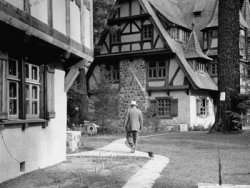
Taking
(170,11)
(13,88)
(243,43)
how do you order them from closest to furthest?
1. (13,88)
2. (170,11)
3. (243,43)

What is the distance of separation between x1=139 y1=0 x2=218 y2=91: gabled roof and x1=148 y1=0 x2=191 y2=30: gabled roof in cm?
62

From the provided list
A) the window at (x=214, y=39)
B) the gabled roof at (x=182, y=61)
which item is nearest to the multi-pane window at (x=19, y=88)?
the gabled roof at (x=182, y=61)

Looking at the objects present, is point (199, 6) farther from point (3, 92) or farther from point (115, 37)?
point (3, 92)

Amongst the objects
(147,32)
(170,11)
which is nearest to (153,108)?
(147,32)

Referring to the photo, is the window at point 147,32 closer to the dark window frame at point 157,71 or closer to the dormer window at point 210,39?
the dark window frame at point 157,71

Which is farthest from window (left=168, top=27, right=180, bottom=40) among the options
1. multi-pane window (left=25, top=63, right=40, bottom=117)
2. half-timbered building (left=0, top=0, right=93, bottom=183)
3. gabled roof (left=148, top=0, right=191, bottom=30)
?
multi-pane window (left=25, top=63, right=40, bottom=117)

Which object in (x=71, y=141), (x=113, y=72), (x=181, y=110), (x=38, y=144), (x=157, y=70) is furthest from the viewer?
(x=113, y=72)

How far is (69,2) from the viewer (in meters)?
10.8

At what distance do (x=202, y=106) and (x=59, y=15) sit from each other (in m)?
22.6

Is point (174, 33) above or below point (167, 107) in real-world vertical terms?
above

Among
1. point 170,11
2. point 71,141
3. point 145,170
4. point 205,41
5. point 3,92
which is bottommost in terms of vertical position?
point 145,170

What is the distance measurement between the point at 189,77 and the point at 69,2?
59.8 ft

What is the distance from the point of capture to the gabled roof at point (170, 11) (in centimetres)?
3025

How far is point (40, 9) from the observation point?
8859 mm
